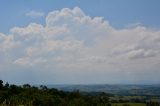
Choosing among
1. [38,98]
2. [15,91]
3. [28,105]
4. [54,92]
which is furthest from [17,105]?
[54,92]

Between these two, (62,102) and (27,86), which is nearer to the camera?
(62,102)

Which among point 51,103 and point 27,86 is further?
point 27,86

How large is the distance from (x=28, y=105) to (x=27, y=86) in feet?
335

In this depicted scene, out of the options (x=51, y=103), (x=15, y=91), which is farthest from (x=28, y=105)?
(x=15, y=91)

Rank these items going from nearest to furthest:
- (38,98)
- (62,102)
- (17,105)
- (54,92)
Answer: (17,105) → (38,98) → (62,102) → (54,92)

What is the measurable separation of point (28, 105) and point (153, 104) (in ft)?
421

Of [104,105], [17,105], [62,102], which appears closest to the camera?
[17,105]

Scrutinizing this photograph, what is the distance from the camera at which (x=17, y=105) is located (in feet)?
33.1

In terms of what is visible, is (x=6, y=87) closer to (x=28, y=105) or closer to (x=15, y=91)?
(x=15, y=91)

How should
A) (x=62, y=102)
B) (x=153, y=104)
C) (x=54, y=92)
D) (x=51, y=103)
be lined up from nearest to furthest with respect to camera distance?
(x=51, y=103), (x=62, y=102), (x=54, y=92), (x=153, y=104)

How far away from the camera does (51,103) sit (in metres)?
86.6

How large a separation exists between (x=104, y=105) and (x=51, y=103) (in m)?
21.0

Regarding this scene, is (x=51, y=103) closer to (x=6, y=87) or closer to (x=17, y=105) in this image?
(x=6, y=87)

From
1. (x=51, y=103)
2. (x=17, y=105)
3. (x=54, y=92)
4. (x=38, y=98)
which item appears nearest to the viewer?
(x=17, y=105)
